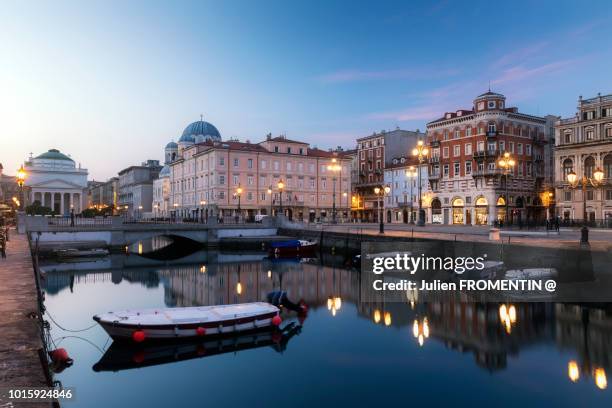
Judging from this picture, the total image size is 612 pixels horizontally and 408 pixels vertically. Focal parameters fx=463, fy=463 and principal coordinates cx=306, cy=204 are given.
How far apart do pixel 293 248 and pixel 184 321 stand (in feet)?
117

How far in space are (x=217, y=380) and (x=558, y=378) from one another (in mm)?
12039

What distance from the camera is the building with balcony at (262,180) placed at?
86.8 metres

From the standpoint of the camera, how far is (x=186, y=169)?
103 m

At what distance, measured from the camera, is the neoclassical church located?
403 feet

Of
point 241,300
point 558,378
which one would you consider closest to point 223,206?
point 241,300

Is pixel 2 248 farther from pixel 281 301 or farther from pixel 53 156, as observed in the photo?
pixel 53 156

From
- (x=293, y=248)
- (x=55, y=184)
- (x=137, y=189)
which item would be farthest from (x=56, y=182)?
(x=293, y=248)

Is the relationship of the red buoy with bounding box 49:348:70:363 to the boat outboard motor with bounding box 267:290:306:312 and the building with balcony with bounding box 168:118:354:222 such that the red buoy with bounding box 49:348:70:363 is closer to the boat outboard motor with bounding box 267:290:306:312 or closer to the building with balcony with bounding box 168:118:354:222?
the boat outboard motor with bounding box 267:290:306:312

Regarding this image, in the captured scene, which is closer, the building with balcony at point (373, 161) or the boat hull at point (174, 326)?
the boat hull at point (174, 326)

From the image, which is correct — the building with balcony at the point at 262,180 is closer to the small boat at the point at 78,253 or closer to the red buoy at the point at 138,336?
the small boat at the point at 78,253

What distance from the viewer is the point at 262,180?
90.4 metres

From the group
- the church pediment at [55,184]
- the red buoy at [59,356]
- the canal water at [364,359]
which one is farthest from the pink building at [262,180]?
the red buoy at [59,356]

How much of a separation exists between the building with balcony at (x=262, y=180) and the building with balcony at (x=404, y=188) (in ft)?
30.6

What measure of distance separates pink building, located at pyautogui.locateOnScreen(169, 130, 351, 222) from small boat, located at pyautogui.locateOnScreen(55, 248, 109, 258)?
29.5m
